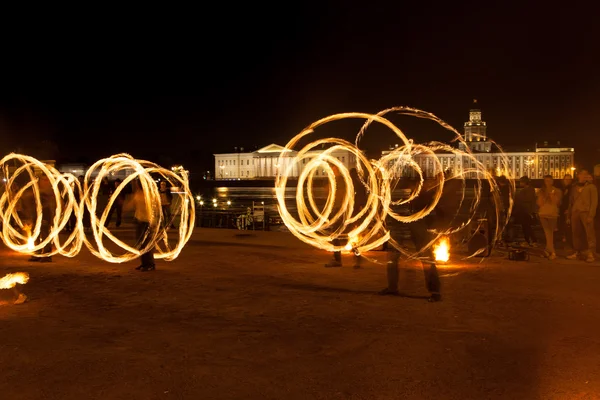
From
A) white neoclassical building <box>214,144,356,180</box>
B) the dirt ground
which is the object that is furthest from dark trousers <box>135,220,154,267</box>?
white neoclassical building <box>214,144,356,180</box>

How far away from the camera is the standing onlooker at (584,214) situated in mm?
13016

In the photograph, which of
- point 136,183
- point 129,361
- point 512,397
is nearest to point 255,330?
point 129,361

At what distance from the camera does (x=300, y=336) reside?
6.96 metres

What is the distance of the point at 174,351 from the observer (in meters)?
6.39

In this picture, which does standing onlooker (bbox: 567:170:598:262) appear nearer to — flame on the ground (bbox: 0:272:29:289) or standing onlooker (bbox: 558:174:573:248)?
standing onlooker (bbox: 558:174:573:248)

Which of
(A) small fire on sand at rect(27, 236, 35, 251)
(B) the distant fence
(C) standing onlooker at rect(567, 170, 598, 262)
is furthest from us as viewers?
(B) the distant fence

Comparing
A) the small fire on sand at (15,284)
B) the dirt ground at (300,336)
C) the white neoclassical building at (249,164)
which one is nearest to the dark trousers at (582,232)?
the dirt ground at (300,336)

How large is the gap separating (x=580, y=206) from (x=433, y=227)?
5.59 meters

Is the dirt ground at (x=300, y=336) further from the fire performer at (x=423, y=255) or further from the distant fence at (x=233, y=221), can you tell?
the distant fence at (x=233, y=221)

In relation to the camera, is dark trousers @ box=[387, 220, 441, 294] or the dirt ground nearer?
the dirt ground

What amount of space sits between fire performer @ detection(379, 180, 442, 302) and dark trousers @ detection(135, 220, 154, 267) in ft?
15.9

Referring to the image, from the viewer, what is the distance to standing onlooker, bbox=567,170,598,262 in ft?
42.7

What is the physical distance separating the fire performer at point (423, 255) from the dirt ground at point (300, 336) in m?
0.24

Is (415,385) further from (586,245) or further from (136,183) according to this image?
(586,245)
